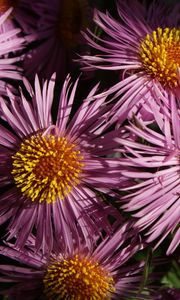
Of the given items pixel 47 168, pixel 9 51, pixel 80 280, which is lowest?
pixel 80 280

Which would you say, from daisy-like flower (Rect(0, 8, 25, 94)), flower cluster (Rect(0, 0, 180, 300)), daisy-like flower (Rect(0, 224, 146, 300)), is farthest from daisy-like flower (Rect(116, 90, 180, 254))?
daisy-like flower (Rect(0, 8, 25, 94))

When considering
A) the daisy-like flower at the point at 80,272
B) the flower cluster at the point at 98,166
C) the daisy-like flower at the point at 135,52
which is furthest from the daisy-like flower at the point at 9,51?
the daisy-like flower at the point at 80,272

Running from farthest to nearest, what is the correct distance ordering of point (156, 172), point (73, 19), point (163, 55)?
point (73, 19), point (163, 55), point (156, 172)

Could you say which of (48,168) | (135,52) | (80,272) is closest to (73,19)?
(135,52)

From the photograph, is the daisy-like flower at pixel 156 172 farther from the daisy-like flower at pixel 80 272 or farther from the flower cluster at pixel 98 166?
the daisy-like flower at pixel 80 272

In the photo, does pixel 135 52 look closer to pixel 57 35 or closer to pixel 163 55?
pixel 163 55

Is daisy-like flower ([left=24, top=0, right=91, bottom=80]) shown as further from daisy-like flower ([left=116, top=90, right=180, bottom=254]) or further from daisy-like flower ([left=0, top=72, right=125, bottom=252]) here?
daisy-like flower ([left=116, top=90, right=180, bottom=254])
